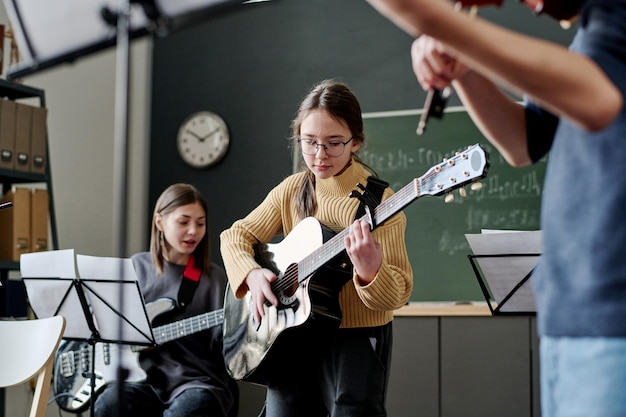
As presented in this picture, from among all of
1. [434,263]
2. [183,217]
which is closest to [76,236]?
[183,217]

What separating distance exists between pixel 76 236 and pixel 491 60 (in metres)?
4.34

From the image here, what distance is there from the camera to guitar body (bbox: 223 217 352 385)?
2.08 m

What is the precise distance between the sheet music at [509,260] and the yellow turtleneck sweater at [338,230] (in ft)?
0.73

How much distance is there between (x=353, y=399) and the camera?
1.91 meters

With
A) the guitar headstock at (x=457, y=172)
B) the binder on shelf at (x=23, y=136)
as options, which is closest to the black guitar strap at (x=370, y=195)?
the guitar headstock at (x=457, y=172)

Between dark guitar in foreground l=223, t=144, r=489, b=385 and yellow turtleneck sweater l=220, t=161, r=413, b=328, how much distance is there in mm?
40

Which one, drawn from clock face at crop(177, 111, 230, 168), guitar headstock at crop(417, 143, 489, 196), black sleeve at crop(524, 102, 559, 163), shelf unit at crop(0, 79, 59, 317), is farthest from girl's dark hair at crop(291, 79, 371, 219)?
clock face at crop(177, 111, 230, 168)

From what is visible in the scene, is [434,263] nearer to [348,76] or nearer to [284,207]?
[348,76]

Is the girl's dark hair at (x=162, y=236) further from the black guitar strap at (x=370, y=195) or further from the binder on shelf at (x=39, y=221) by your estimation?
the black guitar strap at (x=370, y=195)

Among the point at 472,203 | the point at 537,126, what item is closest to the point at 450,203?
the point at 472,203

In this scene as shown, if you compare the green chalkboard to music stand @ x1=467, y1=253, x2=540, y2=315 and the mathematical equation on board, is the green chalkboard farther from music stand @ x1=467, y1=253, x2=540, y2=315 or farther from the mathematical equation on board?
music stand @ x1=467, y1=253, x2=540, y2=315

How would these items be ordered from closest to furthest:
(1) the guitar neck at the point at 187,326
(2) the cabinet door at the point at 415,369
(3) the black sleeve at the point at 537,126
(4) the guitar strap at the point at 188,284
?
(3) the black sleeve at the point at 537,126
(1) the guitar neck at the point at 187,326
(4) the guitar strap at the point at 188,284
(2) the cabinet door at the point at 415,369

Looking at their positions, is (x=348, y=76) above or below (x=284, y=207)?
above

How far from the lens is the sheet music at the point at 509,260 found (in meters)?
2.17
